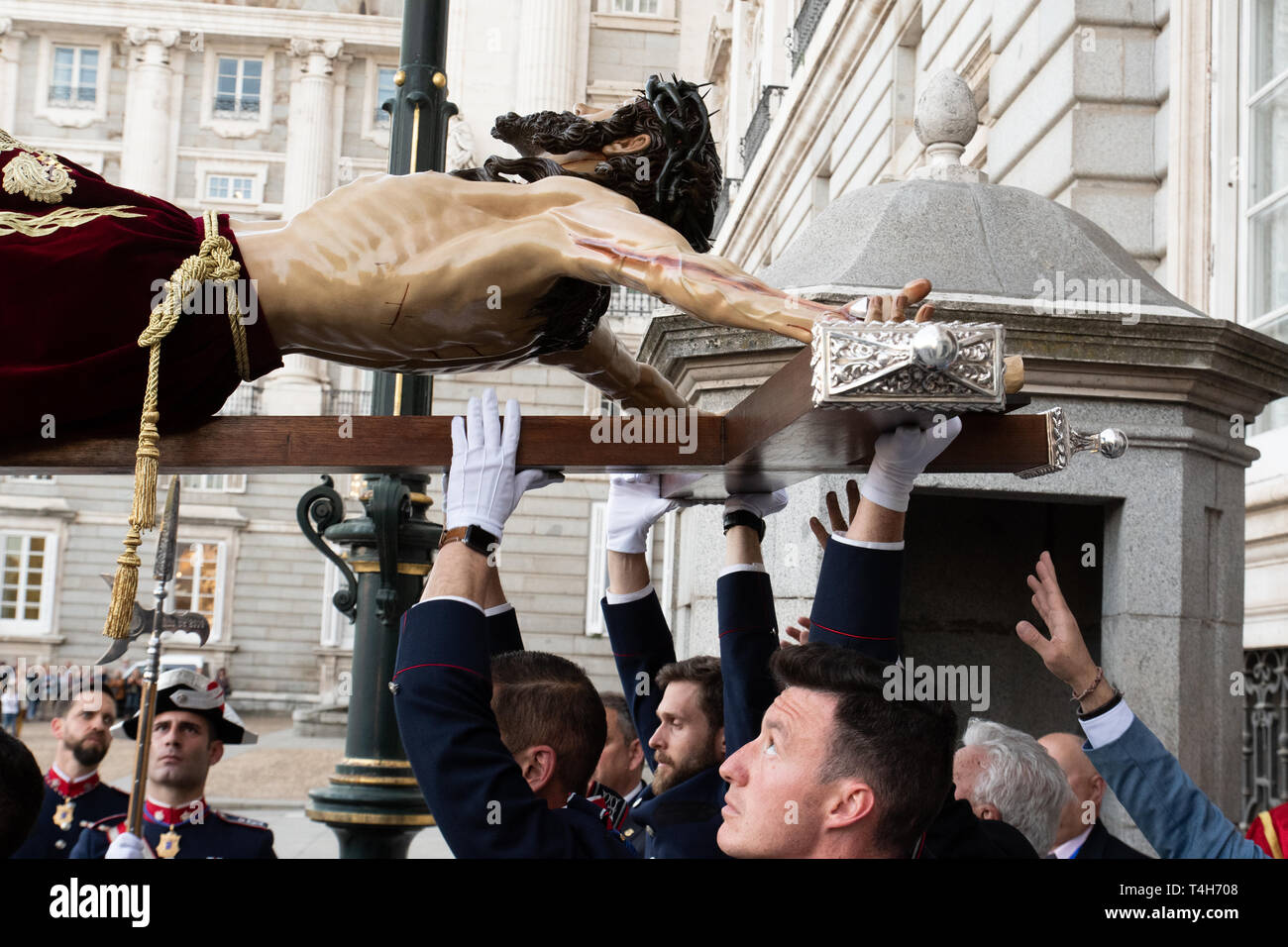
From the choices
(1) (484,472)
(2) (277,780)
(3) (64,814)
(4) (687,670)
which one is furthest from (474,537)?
(2) (277,780)

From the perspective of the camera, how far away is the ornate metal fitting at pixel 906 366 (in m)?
2.20

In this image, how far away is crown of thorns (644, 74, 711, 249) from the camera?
299 centimetres

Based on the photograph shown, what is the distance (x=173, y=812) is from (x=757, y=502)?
319 centimetres

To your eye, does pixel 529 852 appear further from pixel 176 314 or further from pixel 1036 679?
pixel 1036 679

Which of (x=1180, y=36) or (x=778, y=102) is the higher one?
(x=778, y=102)

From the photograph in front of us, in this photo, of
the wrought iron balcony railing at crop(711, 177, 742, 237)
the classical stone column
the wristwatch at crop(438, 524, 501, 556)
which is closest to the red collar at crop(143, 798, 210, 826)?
the wristwatch at crop(438, 524, 501, 556)

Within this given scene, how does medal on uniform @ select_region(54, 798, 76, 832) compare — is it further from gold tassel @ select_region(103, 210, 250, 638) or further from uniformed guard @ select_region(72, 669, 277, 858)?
gold tassel @ select_region(103, 210, 250, 638)

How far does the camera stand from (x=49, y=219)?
2.76 meters

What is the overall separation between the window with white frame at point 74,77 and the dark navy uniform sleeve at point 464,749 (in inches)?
2042

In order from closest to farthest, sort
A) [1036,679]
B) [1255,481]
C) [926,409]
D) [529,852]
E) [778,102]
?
1. [926,409]
2. [529,852]
3. [1036,679]
4. [1255,481]
5. [778,102]

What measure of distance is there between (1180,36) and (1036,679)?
17.4 ft

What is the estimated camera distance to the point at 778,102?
22000 millimetres
